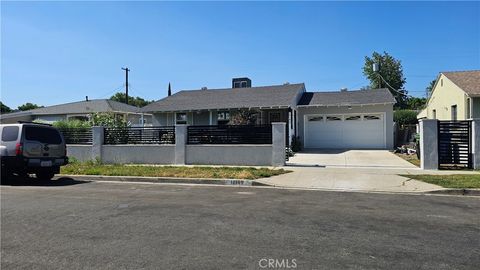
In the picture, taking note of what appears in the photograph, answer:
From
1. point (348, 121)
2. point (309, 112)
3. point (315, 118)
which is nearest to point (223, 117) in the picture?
point (309, 112)

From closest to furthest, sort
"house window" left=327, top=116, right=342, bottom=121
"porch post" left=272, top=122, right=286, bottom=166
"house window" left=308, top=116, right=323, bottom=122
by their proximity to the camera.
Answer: "porch post" left=272, top=122, right=286, bottom=166 < "house window" left=327, top=116, right=342, bottom=121 < "house window" left=308, top=116, right=323, bottom=122

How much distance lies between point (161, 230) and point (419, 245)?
3785 millimetres

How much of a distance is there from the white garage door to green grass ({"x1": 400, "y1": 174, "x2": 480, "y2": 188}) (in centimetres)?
1307

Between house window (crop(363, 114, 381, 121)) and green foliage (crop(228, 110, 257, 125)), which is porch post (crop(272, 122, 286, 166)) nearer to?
green foliage (crop(228, 110, 257, 125))

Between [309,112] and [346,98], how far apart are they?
2.73 metres

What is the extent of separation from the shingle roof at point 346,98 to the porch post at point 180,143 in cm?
1159

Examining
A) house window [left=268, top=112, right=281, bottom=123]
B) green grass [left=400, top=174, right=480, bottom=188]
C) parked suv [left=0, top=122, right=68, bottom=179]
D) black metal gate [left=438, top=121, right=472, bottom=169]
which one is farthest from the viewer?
house window [left=268, top=112, right=281, bottom=123]

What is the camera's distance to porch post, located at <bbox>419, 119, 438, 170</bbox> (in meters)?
14.2

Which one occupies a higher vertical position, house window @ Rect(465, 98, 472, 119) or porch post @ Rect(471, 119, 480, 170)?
house window @ Rect(465, 98, 472, 119)

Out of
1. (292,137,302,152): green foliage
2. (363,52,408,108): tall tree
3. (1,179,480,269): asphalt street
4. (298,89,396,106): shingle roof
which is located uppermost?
(363,52,408,108): tall tree

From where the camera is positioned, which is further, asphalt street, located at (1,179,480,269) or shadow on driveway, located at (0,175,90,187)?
shadow on driveway, located at (0,175,90,187)

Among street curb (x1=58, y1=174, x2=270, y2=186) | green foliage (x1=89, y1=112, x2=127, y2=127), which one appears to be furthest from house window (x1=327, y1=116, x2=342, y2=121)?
street curb (x1=58, y1=174, x2=270, y2=186)

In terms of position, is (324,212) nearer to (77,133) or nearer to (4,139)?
(4,139)

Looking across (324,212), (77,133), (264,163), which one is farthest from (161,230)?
(77,133)
